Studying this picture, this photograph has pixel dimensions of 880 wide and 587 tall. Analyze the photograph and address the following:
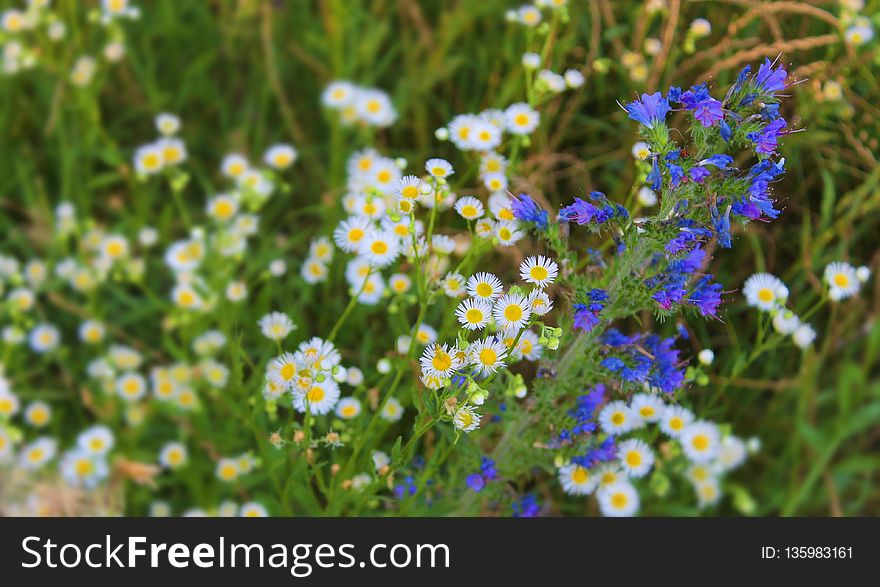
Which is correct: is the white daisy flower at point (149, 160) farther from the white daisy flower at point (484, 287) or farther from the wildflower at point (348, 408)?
the white daisy flower at point (484, 287)

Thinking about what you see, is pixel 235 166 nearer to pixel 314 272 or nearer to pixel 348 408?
pixel 314 272

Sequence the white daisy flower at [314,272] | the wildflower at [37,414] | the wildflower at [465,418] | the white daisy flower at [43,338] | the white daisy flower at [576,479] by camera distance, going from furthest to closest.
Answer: the white daisy flower at [43,338], the wildflower at [37,414], the white daisy flower at [314,272], the white daisy flower at [576,479], the wildflower at [465,418]

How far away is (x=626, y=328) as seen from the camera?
86.5 inches

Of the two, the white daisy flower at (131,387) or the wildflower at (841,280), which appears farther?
the white daisy flower at (131,387)

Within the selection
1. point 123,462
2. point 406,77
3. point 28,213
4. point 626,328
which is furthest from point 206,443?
point 406,77

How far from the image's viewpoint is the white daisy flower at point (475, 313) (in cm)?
122

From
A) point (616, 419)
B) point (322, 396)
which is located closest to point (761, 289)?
point (616, 419)

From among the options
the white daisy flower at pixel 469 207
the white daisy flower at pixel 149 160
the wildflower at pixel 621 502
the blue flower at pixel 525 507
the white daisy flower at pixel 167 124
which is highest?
the white daisy flower at pixel 167 124

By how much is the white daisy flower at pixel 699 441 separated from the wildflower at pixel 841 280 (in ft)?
1.22

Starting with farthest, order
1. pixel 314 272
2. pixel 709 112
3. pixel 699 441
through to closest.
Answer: pixel 314 272 < pixel 699 441 < pixel 709 112

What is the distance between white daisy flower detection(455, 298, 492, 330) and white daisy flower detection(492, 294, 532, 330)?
2cm

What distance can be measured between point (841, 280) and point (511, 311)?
918mm

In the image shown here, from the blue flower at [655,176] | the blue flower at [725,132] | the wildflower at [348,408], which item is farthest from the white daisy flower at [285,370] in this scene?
the blue flower at [725,132]

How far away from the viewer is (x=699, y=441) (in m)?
1.79
